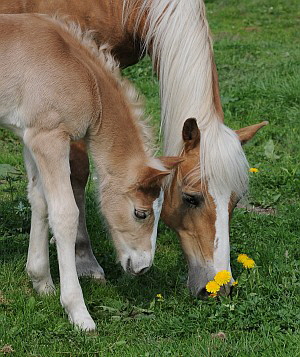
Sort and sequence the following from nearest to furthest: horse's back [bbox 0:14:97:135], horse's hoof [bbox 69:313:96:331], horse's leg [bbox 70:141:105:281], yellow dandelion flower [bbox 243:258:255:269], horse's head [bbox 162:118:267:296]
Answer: horse's hoof [bbox 69:313:96:331], horse's back [bbox 0:14:97:135], horse's head [bbox 162:118:267:296], yellow dandelion flower [bbox 243:258:255:269], horse's leg [bbox 70:141:105:281]

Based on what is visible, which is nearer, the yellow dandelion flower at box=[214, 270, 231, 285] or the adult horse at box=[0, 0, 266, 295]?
the yellow dandelion flower at box=[214, 270, 231, 285]

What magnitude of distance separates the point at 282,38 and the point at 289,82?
3.54 meters

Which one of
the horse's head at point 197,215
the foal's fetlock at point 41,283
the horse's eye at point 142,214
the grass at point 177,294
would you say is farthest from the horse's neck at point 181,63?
the foal's fetlock at point 41,283

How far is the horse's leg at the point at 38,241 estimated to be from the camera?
14.9ft

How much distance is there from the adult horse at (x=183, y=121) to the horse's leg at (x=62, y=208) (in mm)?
722

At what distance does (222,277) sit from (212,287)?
0.08 metres

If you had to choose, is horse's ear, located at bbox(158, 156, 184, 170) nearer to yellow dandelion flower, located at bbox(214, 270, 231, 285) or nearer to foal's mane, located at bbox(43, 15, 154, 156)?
foal's mane, located at bbox(43, 15, 154, 156)

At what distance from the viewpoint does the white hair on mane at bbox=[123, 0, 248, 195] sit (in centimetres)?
439

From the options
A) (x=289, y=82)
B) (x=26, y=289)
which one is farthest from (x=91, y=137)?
(x=289, y=82)

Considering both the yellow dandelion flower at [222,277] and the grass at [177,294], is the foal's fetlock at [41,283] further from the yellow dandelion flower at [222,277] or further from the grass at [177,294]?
the yellow dandelion flower at [222,277]

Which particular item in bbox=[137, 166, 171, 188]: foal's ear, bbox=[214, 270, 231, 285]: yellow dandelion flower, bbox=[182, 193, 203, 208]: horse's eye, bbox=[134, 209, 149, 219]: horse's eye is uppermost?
bbox=[137, 166, 171, 188]: foal's ear

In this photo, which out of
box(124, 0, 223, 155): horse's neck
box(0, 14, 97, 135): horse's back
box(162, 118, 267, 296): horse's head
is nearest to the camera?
box(0, 14, 97, 135): horse's back

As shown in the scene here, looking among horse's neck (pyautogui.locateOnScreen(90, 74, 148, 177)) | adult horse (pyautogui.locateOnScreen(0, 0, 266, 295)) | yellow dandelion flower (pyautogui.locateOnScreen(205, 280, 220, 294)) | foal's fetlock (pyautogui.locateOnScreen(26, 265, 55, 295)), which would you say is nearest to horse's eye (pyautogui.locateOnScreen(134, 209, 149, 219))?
horse's neck (pyautogui.locateOnScreen(90, 74, 148, 177))

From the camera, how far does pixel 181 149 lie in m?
4.59
